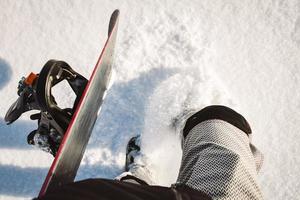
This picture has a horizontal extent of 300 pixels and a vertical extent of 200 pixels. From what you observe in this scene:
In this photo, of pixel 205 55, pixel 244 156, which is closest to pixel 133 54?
pixel 205 55

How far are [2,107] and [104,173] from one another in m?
0.62

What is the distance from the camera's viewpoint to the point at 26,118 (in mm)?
1604

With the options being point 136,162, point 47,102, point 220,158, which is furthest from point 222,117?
point 47,102

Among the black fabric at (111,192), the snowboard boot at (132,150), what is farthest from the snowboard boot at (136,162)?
the black fabric at (111,192)

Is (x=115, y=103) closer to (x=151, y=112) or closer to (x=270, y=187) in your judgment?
(x=151, y=112)

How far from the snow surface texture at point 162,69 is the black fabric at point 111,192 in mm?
756

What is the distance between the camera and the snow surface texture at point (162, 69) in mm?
1604

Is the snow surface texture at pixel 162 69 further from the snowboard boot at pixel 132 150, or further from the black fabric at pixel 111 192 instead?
the black fabric at pixel 111 192

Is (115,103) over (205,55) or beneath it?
beneath

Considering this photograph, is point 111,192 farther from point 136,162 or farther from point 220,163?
point 136,162

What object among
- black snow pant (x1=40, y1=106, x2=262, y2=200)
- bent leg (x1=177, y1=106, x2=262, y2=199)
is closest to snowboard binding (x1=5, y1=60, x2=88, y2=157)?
black snow pant (x1=40, y1=106, x2=262, y2=200)

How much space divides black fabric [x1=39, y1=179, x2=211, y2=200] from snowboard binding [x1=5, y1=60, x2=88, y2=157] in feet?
1.43

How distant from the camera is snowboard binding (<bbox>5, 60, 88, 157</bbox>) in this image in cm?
109

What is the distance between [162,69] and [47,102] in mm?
760
